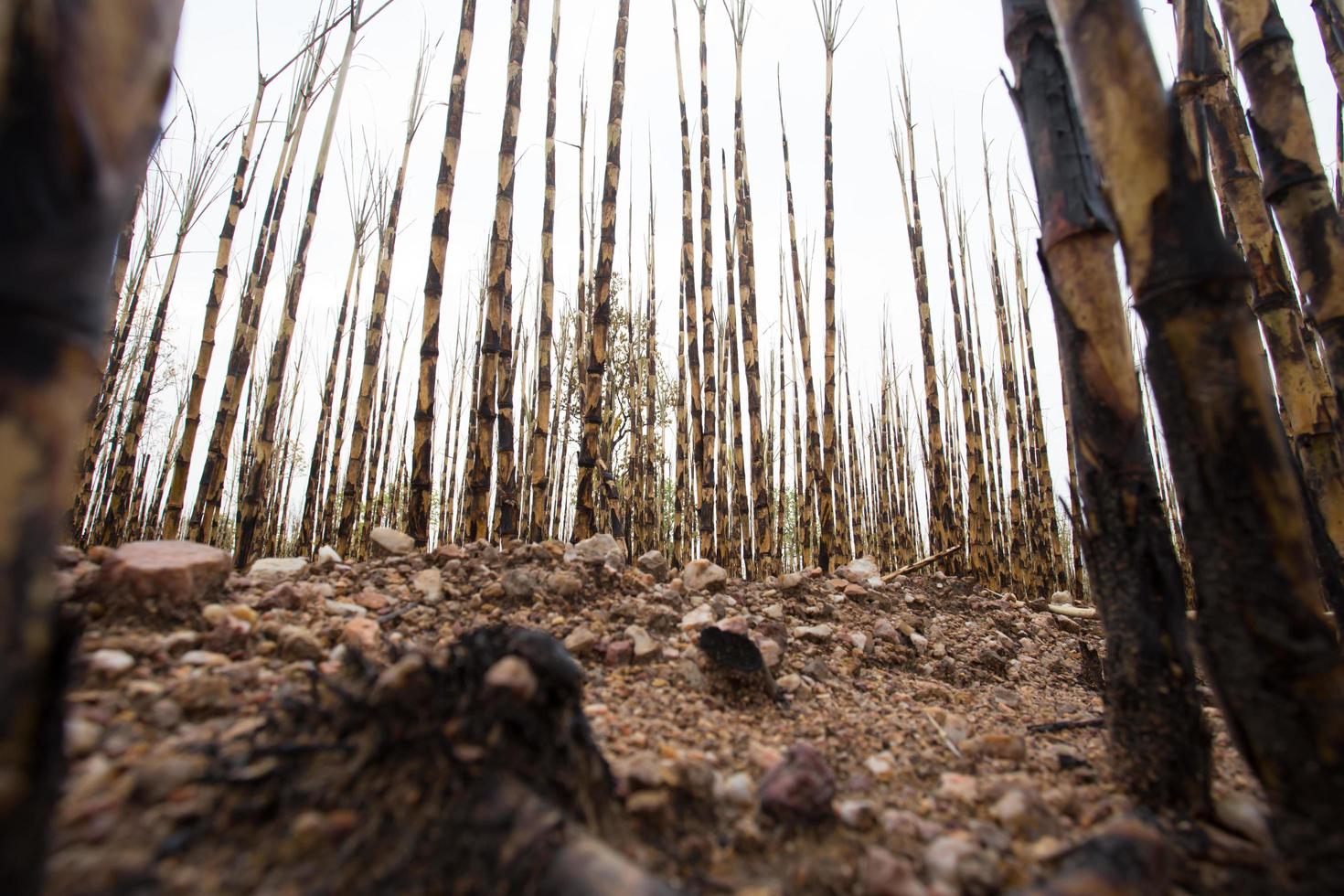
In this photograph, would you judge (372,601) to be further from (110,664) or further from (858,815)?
(858,815)

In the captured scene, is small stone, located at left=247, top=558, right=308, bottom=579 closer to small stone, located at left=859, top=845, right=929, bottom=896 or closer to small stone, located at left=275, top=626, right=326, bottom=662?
small stone, located at left=275, top=626, right=326, bottom=662

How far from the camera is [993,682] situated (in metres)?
2.03

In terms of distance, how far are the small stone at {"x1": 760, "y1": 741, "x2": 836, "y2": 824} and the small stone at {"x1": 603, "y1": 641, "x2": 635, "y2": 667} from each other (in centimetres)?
60

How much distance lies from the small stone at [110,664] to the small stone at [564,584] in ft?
3.15

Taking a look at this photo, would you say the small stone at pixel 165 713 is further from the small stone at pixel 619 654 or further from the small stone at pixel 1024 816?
the small stone at pixel 1024 816

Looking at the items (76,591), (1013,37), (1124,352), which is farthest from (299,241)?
(1124,352)

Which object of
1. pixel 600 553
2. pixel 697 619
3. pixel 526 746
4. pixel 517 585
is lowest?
pixel 526 746

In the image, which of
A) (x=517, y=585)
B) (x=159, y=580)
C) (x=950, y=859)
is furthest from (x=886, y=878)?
(x=159, y=580)

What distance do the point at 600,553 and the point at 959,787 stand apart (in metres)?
1.24

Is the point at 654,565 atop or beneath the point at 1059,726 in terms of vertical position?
atop

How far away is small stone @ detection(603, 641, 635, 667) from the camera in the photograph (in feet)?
4.86

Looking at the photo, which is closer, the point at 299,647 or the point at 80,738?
the point at 80,738

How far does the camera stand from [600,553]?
200 centimetres

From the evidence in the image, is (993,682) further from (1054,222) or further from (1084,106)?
(1084,106)
